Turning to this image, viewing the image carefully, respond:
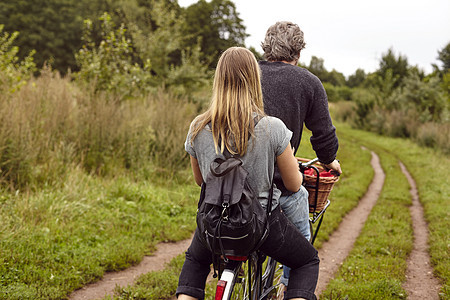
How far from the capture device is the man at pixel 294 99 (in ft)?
8.75

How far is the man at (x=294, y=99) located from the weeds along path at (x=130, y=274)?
2538 millimetres

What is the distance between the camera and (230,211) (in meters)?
2.12

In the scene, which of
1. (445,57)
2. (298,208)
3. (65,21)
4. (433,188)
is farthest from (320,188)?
(445,57)

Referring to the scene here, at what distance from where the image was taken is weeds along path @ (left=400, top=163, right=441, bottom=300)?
467cm

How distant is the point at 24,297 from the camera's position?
154 inches

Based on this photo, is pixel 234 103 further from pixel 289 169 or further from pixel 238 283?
pixel 238 283

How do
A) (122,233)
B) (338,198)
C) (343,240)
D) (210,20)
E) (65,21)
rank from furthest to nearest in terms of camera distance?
(65,21) < (210,20) < (338,198) < (343,240) < (122,233)

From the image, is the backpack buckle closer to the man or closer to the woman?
the woman

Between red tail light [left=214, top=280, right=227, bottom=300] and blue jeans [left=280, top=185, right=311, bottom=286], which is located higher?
blue jeans [left=280, top=185, right=311, bottom=286]

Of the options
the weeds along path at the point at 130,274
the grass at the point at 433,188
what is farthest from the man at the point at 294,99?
the grass at the point at 433,188

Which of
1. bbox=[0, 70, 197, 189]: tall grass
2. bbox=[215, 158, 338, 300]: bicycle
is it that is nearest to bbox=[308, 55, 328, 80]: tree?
bbox=[215, 158, 338, 300]: bicycle

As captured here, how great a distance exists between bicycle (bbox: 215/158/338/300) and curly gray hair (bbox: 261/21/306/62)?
779mm

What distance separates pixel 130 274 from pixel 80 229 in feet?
4.25

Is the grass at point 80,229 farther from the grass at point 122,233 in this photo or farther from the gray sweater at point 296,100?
the gray sweater at point 296,100
